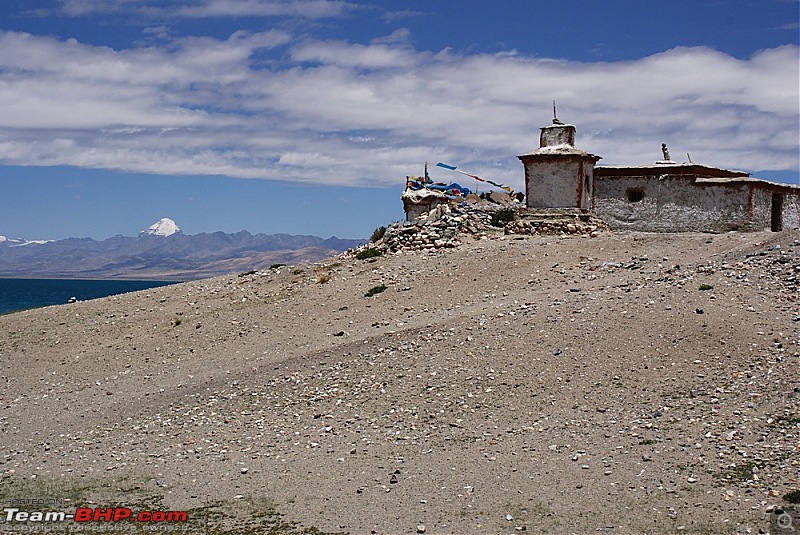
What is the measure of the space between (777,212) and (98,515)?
1011 inches

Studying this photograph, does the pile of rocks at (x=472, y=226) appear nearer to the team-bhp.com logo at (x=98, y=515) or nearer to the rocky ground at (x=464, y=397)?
the rocky ground at (x=464, y=397)

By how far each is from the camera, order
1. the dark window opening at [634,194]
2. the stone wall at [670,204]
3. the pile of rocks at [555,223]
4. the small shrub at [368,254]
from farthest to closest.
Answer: the dark window opening at [634,194] < the pile of rocks at [555,223] < the stone wall at [670,204] < the small shrub at [368,254]

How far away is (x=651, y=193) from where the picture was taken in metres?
30.7

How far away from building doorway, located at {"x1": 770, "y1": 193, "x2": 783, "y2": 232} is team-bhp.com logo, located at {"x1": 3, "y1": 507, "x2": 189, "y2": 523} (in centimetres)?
2490

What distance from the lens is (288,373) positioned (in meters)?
17.7

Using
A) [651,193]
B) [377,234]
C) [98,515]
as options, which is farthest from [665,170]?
[98,515]

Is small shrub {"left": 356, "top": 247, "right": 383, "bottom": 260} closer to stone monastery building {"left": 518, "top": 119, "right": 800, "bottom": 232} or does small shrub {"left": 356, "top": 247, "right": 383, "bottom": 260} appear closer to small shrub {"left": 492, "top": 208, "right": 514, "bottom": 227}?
small shrub {"left": 492, "top": 208, "right": 514, "bottom": 227}

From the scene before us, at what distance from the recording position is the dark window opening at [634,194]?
30875 mm

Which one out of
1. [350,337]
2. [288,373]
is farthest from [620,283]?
[288,373]

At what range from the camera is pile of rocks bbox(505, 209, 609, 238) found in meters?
29.5

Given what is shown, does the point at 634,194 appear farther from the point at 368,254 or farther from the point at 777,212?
the point at 368,254

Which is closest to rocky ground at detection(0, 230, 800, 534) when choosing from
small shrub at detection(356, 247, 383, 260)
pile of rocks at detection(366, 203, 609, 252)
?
small shrub at detection(356, 247, 383, 260)

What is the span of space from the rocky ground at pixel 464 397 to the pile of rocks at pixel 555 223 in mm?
4560

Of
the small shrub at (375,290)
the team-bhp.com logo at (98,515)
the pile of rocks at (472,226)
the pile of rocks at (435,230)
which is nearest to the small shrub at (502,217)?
the pile of rocks at (472,226)
